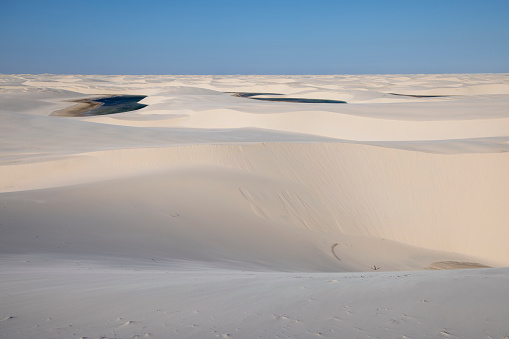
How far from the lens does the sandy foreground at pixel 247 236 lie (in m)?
2.57

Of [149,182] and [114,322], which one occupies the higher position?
[114,322]

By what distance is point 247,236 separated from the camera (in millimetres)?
6602

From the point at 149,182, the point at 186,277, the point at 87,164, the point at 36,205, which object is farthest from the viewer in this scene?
the point at 87,164

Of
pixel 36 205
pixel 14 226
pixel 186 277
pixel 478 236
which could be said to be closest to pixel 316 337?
pixel 186 277

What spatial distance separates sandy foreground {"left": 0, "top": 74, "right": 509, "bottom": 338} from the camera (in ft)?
8.44

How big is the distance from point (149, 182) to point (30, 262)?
4.04 meters

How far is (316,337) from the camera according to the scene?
7.54ft

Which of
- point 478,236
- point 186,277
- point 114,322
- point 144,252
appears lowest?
point 478,236

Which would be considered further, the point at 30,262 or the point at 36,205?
the point at 36,205

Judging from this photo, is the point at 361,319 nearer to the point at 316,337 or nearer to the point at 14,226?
the point at 316,337

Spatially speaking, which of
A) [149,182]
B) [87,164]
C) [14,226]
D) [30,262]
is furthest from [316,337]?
[87,164]

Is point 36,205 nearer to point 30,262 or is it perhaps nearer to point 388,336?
point 30,262

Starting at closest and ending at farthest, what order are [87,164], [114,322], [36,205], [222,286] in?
[114,322]
[222,286]
[36,205]
[87,164]

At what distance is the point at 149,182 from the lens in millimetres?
8016
